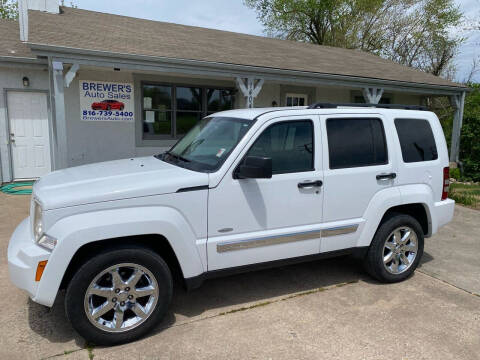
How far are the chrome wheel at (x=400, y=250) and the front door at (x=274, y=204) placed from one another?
101 centimetres

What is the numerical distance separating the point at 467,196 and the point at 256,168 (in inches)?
318

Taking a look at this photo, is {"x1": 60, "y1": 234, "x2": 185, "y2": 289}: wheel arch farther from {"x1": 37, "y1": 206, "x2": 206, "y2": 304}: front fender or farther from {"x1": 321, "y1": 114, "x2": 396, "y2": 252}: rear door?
{"x1": 321, "y1": 114, "x2": 396, "y2": 252}: rear door

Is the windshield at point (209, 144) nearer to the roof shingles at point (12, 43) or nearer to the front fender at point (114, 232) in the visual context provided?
the front fender at point (114, 232)

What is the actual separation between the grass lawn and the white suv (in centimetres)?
477

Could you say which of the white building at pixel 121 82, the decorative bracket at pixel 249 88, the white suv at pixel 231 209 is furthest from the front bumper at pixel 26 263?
the decorative bracket at pixel 249 88

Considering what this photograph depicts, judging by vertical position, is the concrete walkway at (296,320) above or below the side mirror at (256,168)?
below

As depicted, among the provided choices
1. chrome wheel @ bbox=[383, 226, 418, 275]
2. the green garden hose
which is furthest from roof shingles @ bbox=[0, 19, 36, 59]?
chrome wheel @ bbox=[383, 226, 418, 275]

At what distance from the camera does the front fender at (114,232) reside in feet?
8.93

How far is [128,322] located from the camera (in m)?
3.03

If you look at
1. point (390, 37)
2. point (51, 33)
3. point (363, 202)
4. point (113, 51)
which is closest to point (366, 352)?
point (363, 202)

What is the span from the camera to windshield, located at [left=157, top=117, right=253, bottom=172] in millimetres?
3400

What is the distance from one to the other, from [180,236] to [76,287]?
0.87 metres

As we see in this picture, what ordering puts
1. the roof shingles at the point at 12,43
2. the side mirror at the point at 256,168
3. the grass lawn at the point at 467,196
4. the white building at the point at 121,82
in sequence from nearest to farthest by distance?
the side mirror at the point at 256,168 < the white building at the point at 121,82 < the grass lawn at the point at 467,196 < the roof shingles at the point at 12,43

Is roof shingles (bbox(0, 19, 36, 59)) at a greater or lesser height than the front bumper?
greater
